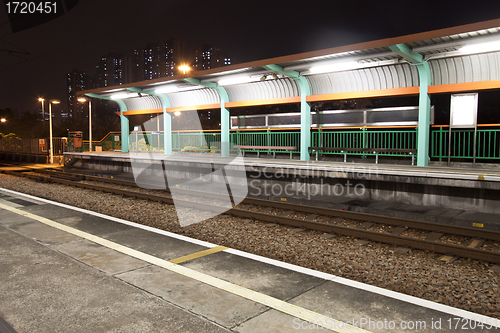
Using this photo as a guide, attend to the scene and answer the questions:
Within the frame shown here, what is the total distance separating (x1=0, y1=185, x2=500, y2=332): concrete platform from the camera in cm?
324

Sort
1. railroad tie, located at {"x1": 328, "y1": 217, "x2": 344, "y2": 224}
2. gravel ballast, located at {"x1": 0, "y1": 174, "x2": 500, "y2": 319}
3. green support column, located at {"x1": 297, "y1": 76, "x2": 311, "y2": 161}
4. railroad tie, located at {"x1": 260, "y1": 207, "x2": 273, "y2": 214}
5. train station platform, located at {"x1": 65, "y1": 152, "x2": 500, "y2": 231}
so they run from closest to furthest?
gravel ballast, located at {"x1": 0, "y1": 174, "x2": 500, "y2": 319}
railroad tie, located at {"x1": 328, "y1": 217, "x2": 344, "y2": 224}
train station platform, located at {"x1": 65, "y1": 152, "x2": 500, "y2": 231}
railroad tie, located at {"x1": 260, "y1": 207, "x2": 273, "y2": 214}
green support column, located at {"x1": 297, "y1": 76, "x2": 311, "y2": 161}

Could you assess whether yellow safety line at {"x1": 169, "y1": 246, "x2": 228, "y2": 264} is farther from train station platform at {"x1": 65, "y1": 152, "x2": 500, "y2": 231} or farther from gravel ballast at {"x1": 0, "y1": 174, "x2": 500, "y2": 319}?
train station platform at {"x1": 65, "y1": 152, "x2": 500, "y2": 231}

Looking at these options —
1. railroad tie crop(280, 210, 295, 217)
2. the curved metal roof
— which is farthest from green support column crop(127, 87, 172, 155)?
railroad tie crop(280, 210, 295, 217)

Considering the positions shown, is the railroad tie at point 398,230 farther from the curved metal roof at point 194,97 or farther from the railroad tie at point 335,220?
the curved metal roof at point 194,97

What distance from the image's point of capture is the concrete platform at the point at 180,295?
324 cm

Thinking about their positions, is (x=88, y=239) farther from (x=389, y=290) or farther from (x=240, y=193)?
(x=240, y=193)

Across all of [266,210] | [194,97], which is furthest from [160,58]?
[266,210]

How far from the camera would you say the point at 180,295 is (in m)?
3.81

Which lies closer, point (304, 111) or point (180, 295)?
point (180, 295)

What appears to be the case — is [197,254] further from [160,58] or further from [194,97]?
[160,58]

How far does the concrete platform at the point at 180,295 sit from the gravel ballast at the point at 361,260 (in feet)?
1.85

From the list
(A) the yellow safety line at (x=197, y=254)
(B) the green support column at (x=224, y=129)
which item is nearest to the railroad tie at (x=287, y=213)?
(A) the yellow safety line at (x=197, y=254)

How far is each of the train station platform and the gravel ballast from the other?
219cm

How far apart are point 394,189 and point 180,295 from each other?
737 cm
